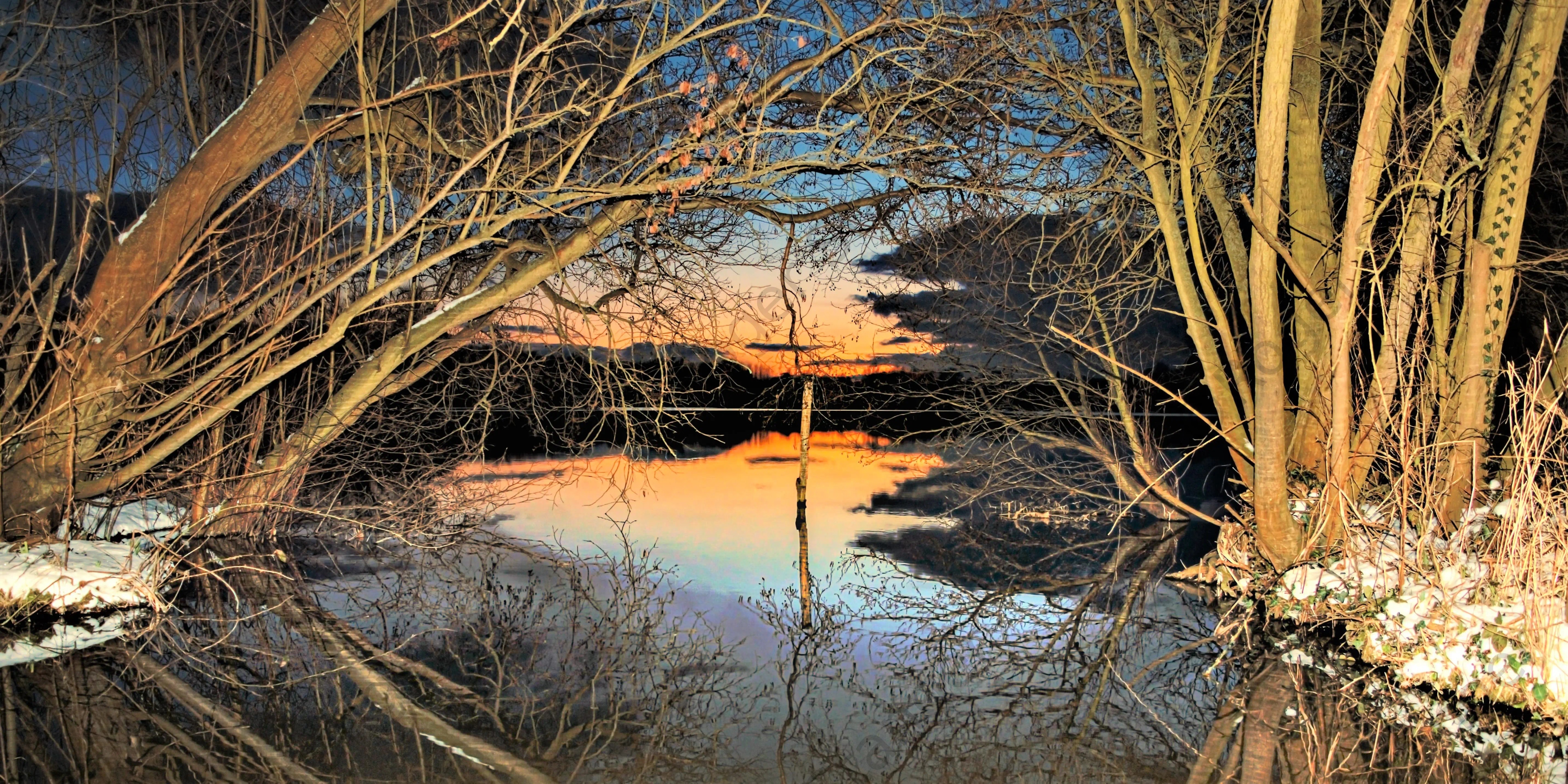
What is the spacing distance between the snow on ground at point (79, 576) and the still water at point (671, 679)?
0.39m

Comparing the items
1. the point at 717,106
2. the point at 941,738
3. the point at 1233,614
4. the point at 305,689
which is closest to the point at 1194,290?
the point at 1233,614

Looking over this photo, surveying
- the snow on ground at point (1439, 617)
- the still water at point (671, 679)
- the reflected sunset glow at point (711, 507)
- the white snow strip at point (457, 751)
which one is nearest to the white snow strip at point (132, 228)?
the still water at point (671, 679)

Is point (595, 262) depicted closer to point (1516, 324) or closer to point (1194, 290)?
point (1194, 290)

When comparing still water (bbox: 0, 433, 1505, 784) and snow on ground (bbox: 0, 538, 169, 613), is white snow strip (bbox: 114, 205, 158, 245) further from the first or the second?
still water (bbox: 0, 433, 1505, 784)

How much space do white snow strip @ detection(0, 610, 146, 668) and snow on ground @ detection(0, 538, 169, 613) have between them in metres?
0.15

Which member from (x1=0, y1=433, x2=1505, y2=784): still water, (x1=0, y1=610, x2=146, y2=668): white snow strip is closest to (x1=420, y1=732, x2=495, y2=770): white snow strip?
(x1=0, y1=433, x2=1505, y2=784): still water

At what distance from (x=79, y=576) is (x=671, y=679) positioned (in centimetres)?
477

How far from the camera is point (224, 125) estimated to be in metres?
8.02

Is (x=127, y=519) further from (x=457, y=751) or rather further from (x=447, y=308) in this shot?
(x=457, y=751)

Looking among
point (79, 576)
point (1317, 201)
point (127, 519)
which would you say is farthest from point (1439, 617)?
point (127, 519)

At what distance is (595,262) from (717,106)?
9.54ft

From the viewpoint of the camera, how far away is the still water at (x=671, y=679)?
4.96 m

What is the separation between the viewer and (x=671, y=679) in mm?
6449

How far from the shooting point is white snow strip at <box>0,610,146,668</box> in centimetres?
649
